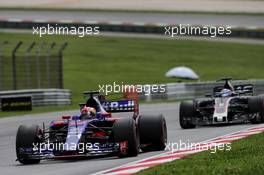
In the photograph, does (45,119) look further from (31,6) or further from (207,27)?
(31,6)

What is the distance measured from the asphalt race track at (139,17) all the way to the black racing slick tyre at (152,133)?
3761cm

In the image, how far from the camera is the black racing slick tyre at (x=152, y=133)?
15.2 m

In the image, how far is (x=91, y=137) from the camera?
48.2ft

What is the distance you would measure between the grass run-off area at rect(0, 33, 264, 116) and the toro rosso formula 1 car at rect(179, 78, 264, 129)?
1517cm

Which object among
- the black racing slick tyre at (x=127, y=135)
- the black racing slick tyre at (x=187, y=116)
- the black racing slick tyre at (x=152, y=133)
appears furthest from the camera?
the black racing slick tyre at (x=187, y=116)

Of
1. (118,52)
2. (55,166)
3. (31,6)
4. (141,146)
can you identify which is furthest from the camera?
(31,6)

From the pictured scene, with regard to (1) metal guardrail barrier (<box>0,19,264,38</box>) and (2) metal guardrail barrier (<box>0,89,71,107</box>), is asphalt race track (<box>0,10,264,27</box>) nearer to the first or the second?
(1) metal guardrail barrier (<box>0,19,264,38</box>)

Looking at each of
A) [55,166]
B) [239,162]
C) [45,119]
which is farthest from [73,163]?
[45,119]

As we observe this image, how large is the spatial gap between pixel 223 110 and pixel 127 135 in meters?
6.99

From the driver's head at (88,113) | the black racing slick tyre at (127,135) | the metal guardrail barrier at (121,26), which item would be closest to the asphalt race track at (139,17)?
the metal guardrail barrier at (121,26)

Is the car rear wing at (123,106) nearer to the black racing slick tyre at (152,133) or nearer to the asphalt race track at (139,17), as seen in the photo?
the black racing slick tyre at (152,133)

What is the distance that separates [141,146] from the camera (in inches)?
603

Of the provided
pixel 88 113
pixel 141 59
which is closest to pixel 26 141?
pixel 88 113

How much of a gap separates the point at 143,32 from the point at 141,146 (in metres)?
37.6
